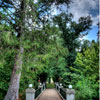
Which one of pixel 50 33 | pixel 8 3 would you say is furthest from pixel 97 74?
pixel 8 3

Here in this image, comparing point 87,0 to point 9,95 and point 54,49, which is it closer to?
point 54,49

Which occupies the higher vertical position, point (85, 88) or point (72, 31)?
point (72, 31)

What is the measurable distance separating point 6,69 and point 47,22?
378 cm

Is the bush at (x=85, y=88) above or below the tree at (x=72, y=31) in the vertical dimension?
below

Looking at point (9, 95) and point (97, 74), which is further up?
point (97, 74)

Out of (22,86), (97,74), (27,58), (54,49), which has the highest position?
(54,49)

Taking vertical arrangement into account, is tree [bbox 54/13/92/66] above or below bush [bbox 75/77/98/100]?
above

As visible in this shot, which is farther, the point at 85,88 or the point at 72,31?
the point at 72,31

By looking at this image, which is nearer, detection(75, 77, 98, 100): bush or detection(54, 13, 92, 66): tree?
detection(75, 77, 98, 100): bush

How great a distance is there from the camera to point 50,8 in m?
6.25

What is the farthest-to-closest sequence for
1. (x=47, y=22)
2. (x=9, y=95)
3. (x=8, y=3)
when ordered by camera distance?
(x=47, y=22) → (x=8, y=3) → (x=9, y=95)

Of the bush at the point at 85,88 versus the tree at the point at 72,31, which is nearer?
the bush at the point at 85,88

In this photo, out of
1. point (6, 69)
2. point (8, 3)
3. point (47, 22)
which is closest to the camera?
point (8, 3)

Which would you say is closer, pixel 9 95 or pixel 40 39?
pixel 9 95
